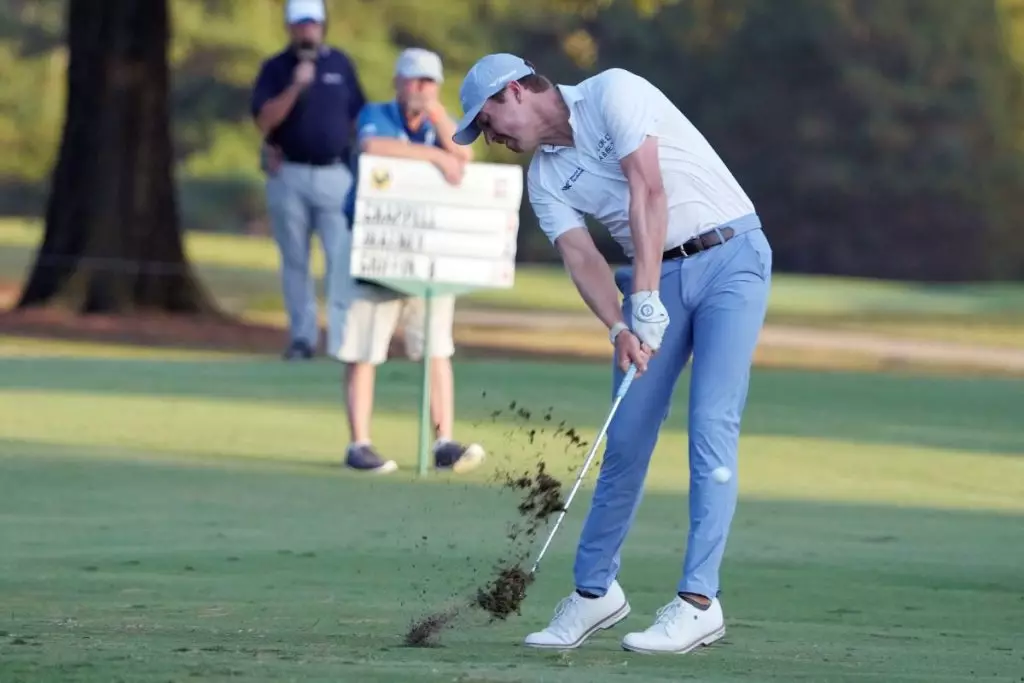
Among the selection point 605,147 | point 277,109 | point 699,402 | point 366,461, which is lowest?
point 366,461

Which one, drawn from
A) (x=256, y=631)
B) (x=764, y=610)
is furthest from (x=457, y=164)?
(x=256, y=631)

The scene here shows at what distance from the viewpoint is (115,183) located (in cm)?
2280

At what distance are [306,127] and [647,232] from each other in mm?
10207

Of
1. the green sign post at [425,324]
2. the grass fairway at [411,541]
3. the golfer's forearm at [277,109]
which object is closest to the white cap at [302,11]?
the golfer's forearm at [277,109]

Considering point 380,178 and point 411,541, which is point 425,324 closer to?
point 380,178

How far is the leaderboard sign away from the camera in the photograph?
459 inches

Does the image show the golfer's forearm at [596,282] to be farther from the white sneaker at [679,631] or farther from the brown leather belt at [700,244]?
the white sneaker at [679,631]

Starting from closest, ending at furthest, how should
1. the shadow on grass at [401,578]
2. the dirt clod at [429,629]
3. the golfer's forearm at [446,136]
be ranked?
the shadow on grass at [401,578] < the dirt clod at [429,629] < the golfer's forearm at [446,136]

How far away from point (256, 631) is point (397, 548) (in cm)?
232

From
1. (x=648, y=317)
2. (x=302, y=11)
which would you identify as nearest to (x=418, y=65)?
(x=302, y=11)

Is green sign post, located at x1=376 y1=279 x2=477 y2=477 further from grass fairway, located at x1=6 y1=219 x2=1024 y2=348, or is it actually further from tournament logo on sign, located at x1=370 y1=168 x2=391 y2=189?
grass fairway, located at x1=6 y1=219 x2=1024 y2=348

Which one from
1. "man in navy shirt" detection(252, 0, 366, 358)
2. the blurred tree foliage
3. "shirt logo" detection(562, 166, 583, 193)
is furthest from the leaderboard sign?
the blurred tree foliage

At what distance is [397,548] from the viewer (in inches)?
366

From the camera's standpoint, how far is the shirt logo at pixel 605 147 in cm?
695
